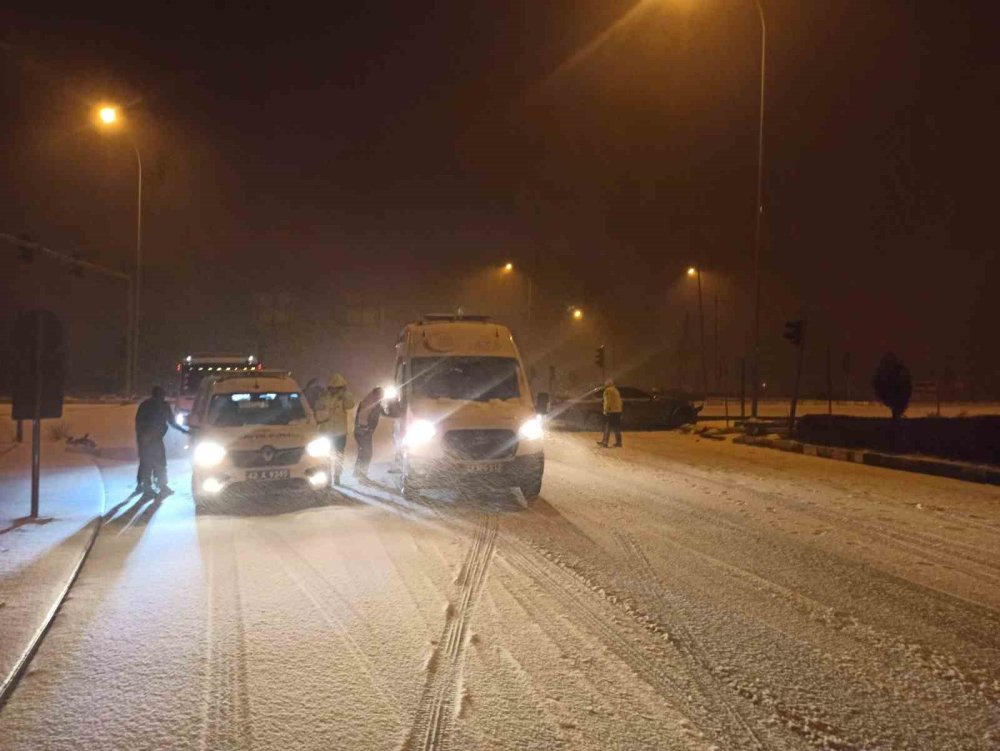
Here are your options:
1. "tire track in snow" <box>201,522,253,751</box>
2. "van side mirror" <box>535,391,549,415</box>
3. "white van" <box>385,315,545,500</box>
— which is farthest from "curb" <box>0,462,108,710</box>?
"van side mirror" <box>535,391,549,415</box>

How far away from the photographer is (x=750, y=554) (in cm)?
851

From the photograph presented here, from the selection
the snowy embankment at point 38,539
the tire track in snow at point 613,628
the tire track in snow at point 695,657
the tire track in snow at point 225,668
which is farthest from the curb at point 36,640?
the tire track in snow at point 695,657

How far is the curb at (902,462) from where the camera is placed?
47.2ft

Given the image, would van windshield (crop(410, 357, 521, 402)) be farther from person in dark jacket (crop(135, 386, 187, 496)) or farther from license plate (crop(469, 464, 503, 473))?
person in dark jacket (crop(135, 386, 187, 496))

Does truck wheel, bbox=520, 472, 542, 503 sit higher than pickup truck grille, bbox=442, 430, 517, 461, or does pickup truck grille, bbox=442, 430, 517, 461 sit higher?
pickup truck grille, bbox=442, 430, 517, 461

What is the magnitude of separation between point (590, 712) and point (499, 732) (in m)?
0.55

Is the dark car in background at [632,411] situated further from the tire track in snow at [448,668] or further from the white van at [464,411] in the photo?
the tire track in snow at [448,668]

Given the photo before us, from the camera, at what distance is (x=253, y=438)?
36.2ft

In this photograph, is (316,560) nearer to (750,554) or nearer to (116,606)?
(116,606)

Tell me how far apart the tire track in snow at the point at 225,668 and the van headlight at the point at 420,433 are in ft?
13.0

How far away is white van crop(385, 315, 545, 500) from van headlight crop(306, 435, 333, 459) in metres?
1.05

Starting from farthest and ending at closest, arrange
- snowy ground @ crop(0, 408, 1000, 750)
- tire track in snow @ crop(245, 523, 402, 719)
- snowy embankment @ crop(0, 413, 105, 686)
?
snowy embankment @ crop(0, 413, 105, 686) → tire track in snow @ crop(245, 523, 402, 719) → snowy ground @ crop(0, 408, 1000, 750)

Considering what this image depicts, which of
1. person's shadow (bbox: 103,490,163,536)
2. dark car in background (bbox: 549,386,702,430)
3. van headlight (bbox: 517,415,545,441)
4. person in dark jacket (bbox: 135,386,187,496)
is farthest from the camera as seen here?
dark car in background (bbox: 549,386,702,430)

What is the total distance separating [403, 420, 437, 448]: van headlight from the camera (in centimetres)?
1149
